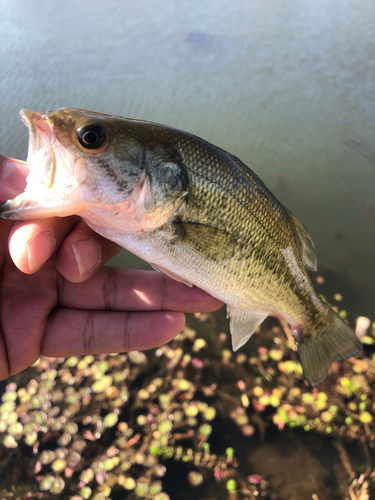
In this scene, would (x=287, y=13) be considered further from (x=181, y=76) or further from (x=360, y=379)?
(x=360, y=379)

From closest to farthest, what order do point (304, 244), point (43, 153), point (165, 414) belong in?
point (43, 153) < point (304, 244) < point (165, 414)

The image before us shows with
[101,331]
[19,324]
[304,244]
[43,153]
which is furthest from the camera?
[304,244]

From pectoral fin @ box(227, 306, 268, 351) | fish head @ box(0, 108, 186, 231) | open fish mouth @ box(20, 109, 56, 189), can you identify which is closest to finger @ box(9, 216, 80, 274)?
fish head @ box(0, 108, 186, 231)

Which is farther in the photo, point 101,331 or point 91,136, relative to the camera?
point 101,331

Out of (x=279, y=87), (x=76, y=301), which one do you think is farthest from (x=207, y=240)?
(x=279, y=87)

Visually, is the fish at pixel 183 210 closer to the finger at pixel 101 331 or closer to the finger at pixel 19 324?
the finger at pixel 101 331

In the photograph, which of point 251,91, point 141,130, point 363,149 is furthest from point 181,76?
point 141,130

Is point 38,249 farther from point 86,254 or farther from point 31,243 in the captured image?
point 86,254

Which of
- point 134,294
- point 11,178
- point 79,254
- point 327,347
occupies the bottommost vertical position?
point 134,294

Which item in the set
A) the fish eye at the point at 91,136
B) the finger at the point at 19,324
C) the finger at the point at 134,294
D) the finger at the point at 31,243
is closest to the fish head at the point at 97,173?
the fish eye at the point at 91,136

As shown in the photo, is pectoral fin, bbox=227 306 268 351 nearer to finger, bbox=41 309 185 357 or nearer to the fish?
the fish
